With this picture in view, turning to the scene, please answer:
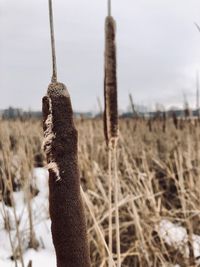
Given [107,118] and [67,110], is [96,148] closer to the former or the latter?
[107,118]

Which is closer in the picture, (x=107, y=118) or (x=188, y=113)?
(x=107, y=118)

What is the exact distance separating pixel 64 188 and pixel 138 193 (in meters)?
1.90

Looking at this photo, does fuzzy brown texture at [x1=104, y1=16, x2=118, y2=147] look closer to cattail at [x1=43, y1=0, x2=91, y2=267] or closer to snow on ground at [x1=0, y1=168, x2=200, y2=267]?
cattail at [x1=43, y1=0, x2=91, y2=267]

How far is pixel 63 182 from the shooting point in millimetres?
402

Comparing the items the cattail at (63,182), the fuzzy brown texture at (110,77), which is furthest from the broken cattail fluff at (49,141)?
the fuzzy brown texture at (110,77)

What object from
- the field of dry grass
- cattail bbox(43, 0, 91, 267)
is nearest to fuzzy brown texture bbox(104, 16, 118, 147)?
the field of dry grass

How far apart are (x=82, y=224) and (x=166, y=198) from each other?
301 centimetres

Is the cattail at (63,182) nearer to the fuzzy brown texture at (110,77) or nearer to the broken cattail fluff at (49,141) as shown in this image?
the broken cattail fluff at (49,141)

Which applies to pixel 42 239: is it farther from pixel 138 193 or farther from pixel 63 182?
pixel 63 182

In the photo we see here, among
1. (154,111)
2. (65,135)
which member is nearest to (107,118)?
(65,135)

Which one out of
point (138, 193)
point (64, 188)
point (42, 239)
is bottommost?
point (42, 239)

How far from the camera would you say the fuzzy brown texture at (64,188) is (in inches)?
15.7

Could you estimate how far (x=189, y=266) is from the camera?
1726 millimetres

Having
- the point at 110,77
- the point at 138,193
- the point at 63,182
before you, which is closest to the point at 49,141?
the point at 63,182
